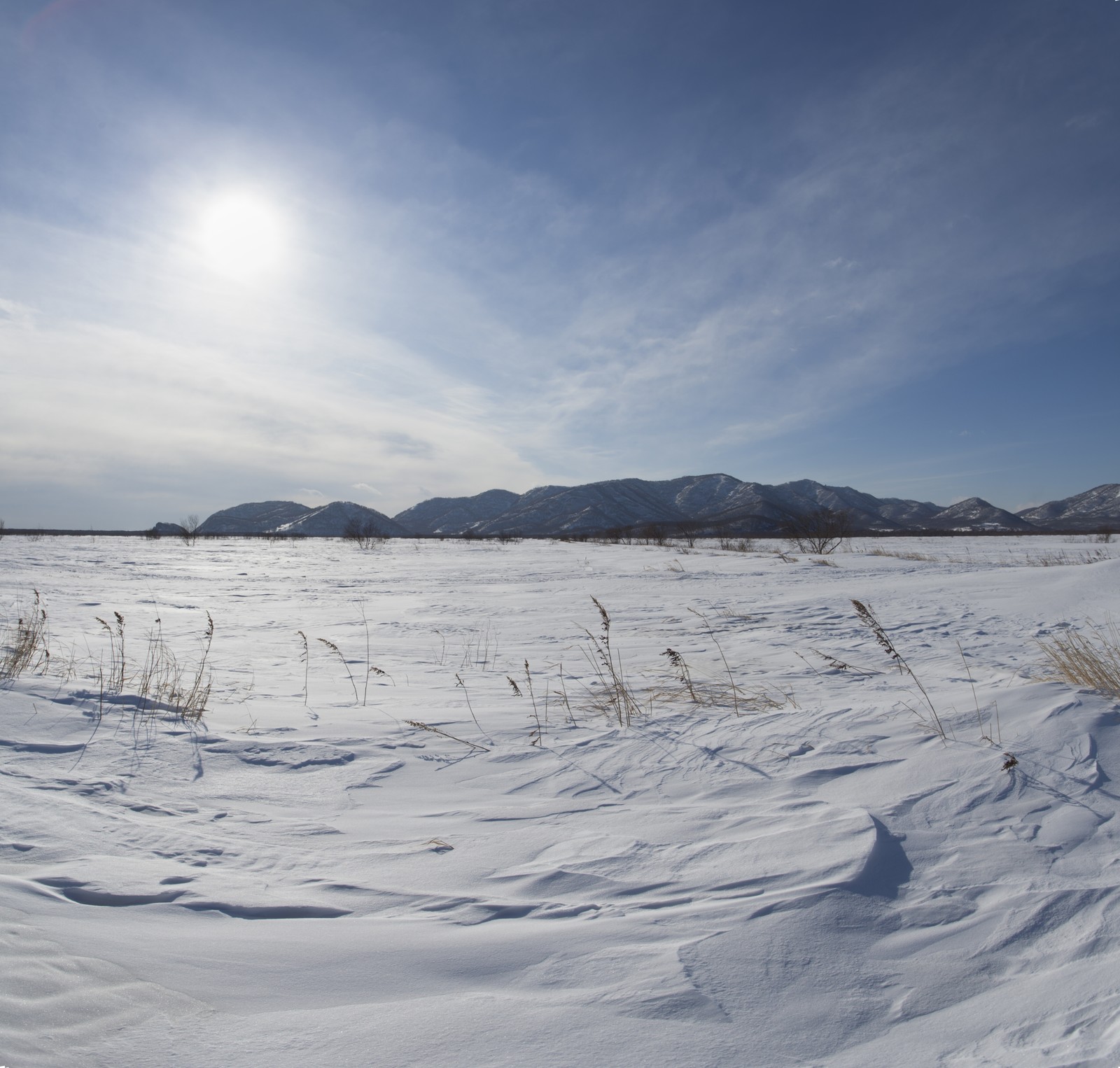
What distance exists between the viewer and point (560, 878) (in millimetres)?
1985

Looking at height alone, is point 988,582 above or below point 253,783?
above

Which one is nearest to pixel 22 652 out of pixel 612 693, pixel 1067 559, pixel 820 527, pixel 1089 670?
pixel 612 693

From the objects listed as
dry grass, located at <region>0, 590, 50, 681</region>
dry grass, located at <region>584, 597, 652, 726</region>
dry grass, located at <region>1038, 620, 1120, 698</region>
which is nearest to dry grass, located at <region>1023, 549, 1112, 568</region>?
dry grass, located at <region>1038, 620, 1120, 698</region>

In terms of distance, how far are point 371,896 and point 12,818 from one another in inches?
60.6

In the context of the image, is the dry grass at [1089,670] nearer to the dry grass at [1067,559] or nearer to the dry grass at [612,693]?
the dry grass at [612,693]

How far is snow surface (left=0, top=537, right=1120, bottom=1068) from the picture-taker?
1277 millimetres

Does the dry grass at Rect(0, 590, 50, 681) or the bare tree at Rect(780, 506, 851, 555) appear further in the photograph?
the bare tree at Rect(780, 506, 851, 555)

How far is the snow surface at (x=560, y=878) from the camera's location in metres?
1.28

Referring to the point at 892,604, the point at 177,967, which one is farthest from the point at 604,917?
the point at 892,604

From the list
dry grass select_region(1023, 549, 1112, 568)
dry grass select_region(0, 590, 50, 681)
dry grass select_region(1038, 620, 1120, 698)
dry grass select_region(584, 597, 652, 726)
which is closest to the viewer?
dry grass select_region(1038, 620, 1120, 698)

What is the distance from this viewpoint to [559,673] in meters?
5.35

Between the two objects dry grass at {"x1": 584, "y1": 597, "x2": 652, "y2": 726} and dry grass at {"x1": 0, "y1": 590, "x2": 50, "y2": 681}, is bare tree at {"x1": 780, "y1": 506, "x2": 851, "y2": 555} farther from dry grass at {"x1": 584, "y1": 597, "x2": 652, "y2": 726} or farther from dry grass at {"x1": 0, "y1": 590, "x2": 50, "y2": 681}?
dry grass at {"x1": 0, "y1": 590, "x2": 50, "y2": 681}

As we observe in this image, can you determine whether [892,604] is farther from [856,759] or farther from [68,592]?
[68,592]

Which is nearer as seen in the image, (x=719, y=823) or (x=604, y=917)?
(x=604, y=917)
